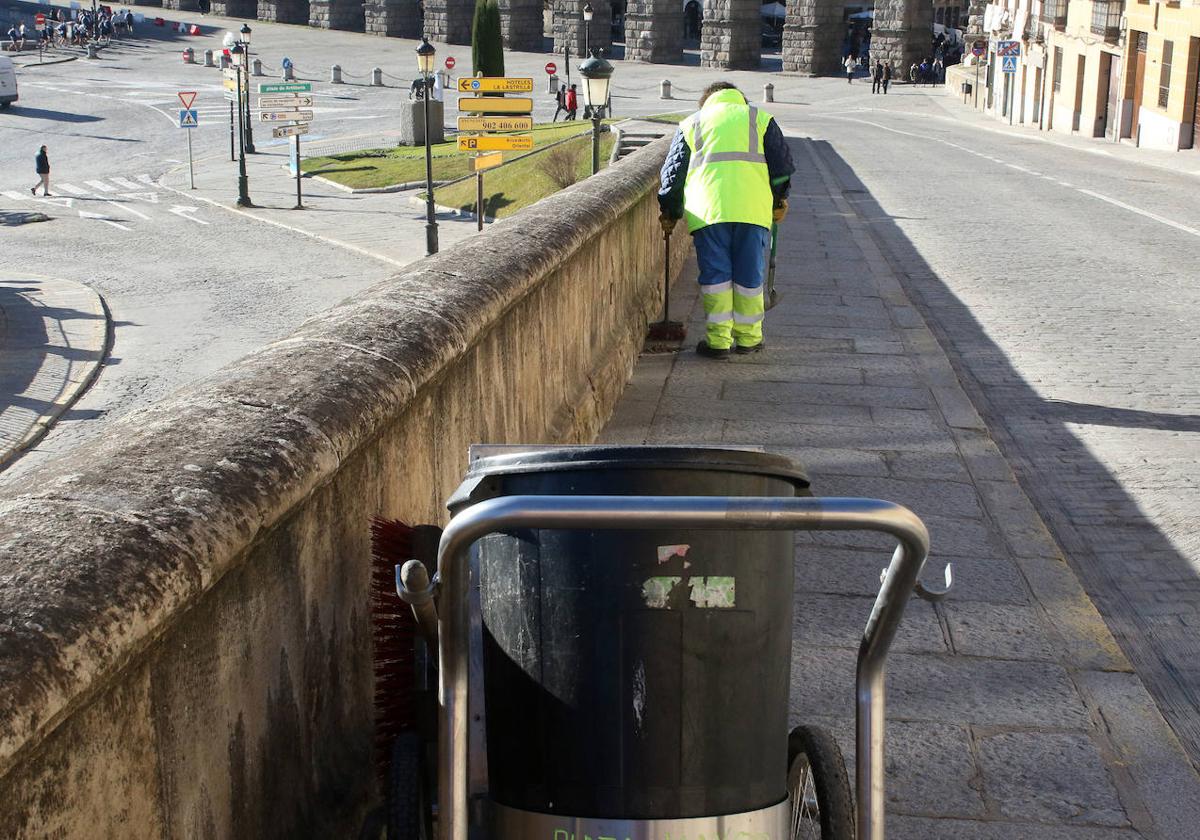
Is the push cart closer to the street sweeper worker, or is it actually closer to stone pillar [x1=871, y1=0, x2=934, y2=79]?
the street sweeper worker

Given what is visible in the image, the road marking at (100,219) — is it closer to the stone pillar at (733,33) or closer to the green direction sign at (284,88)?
the green direction sign at (284,88)

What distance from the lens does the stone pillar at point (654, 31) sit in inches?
2842

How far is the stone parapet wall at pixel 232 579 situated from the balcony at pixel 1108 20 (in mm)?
42831

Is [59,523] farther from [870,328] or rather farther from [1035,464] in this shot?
[870,328]

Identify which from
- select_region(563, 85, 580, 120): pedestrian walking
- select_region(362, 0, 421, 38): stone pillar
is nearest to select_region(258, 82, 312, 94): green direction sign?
select_region(563, 85, 580, 120): pedestrian walking

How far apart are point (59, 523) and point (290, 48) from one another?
79242mm

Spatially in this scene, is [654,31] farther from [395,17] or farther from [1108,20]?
[1108,20]

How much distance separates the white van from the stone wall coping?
58.8 meters

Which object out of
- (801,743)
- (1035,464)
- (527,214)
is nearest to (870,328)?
(1035,464)

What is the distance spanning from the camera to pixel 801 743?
293 cm

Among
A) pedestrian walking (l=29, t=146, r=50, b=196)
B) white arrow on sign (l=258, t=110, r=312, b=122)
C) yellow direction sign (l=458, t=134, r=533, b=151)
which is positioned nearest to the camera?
yellow direction sign (l=458, t=134, r=533, b=151)

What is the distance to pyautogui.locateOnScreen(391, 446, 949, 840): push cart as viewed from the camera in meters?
2.44

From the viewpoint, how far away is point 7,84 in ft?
190

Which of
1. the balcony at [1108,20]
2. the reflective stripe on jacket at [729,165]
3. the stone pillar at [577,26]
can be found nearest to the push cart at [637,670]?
the reflective stripe on jacket at [729,165]
